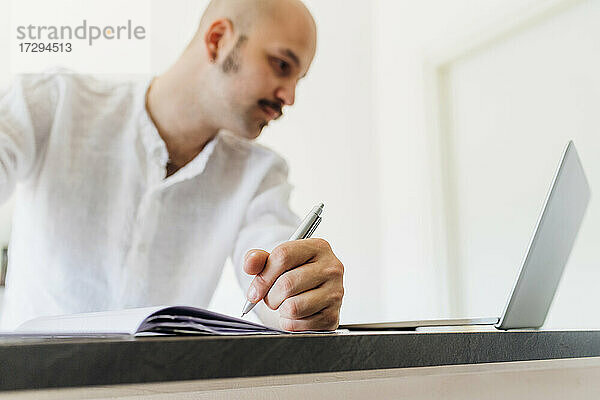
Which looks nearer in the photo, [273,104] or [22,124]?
[22,124]

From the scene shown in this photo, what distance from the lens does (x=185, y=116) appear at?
1385 millimetres

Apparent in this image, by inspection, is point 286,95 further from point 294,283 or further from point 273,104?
point 294,283

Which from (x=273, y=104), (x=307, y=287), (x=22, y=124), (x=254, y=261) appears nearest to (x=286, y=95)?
(x=273, y=104)

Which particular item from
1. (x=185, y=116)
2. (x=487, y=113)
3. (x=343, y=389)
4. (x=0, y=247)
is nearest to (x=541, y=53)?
(x=487, y=113)

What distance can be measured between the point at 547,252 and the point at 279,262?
288 mm

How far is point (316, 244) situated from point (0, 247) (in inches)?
32.3

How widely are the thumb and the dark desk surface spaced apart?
0.18 meters

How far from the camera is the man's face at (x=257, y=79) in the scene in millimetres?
1428

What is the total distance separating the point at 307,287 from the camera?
28.1 inches

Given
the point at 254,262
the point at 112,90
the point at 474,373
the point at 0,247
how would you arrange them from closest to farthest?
the point at 254,262
the point at 474,373
the point at 0,247
the point at 112,90

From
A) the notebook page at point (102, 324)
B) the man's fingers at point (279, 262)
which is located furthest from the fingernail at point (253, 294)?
the notebook page at point (102, 324)

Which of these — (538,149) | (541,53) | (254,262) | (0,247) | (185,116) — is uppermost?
(541,53)

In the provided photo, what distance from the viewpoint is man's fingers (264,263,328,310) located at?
0.65 metres

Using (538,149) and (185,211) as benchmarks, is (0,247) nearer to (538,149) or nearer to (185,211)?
(185,211)
